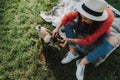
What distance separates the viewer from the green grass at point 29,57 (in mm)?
3637

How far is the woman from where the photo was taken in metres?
3.18

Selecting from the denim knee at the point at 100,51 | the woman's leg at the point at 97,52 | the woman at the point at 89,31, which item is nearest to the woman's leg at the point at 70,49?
the woman at the point at 89,31

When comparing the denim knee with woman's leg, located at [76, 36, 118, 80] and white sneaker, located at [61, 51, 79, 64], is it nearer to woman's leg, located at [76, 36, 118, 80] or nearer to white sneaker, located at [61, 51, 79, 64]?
woman's leg, located at [76, 36, 118, 80]

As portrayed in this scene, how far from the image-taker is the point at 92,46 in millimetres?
3652

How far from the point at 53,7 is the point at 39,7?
208mm

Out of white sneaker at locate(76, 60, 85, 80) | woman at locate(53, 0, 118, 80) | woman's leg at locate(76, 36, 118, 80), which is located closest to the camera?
woman at locate(53, 0, 118, 80)

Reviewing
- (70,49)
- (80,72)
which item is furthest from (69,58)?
(80,72)

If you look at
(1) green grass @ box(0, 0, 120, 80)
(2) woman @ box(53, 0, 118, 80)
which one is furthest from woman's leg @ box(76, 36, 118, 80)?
(1) green grass @ box(0, 0, 120, 80)

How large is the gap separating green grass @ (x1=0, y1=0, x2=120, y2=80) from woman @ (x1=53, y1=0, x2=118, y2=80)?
16 cm

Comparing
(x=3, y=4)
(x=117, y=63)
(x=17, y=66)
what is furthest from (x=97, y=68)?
(x=3, y=4)

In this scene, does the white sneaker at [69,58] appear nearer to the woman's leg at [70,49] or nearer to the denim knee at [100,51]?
the woman's leg at [70,49]

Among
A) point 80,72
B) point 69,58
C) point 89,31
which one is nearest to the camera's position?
point 89,31

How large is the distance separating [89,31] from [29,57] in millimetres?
872

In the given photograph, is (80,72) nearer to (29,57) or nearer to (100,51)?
(100,51)
